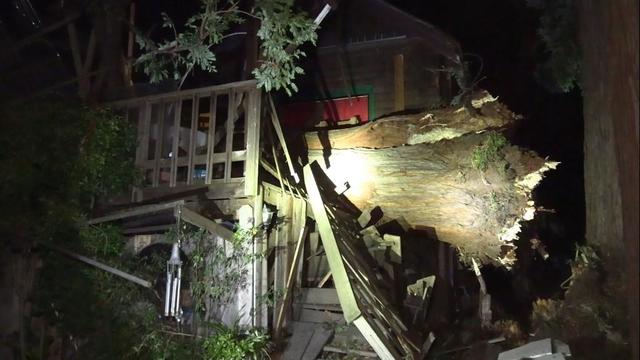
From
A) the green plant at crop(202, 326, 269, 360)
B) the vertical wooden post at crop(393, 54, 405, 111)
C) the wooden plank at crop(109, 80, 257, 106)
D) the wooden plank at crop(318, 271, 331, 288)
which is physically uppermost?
the vertical wooden post at crop(393, 54, 405, 111)

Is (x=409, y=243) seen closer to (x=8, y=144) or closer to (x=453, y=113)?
(x=453, y=113)

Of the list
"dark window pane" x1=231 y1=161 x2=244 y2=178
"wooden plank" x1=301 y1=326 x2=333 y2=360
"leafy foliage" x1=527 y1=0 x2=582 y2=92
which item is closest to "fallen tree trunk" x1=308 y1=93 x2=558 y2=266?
"dark window pane" x1=231 y1=161 x2=244 y2=178

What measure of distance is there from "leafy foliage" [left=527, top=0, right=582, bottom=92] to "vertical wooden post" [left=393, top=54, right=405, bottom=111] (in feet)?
11.5

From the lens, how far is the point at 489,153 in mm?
9719

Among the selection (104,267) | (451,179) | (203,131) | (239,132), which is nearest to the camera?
(104,267)

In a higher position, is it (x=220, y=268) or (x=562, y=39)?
(x=562, y=39)

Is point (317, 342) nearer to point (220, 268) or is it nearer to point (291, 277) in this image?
point (291, 277)

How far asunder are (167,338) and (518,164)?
22.2ft

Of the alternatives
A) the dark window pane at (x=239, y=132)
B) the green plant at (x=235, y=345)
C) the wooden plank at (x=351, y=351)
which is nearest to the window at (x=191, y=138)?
the dark window pane at (x=239, y=132)

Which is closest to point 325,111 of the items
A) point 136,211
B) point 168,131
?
point 168,131

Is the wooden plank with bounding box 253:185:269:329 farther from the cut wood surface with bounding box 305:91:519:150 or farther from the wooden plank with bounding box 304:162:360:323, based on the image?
the cut wood surface with bounding box 305:91:519:150

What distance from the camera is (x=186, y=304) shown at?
30.8ft

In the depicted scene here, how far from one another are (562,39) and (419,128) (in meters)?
3.48

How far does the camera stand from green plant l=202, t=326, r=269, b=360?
8242 mm
